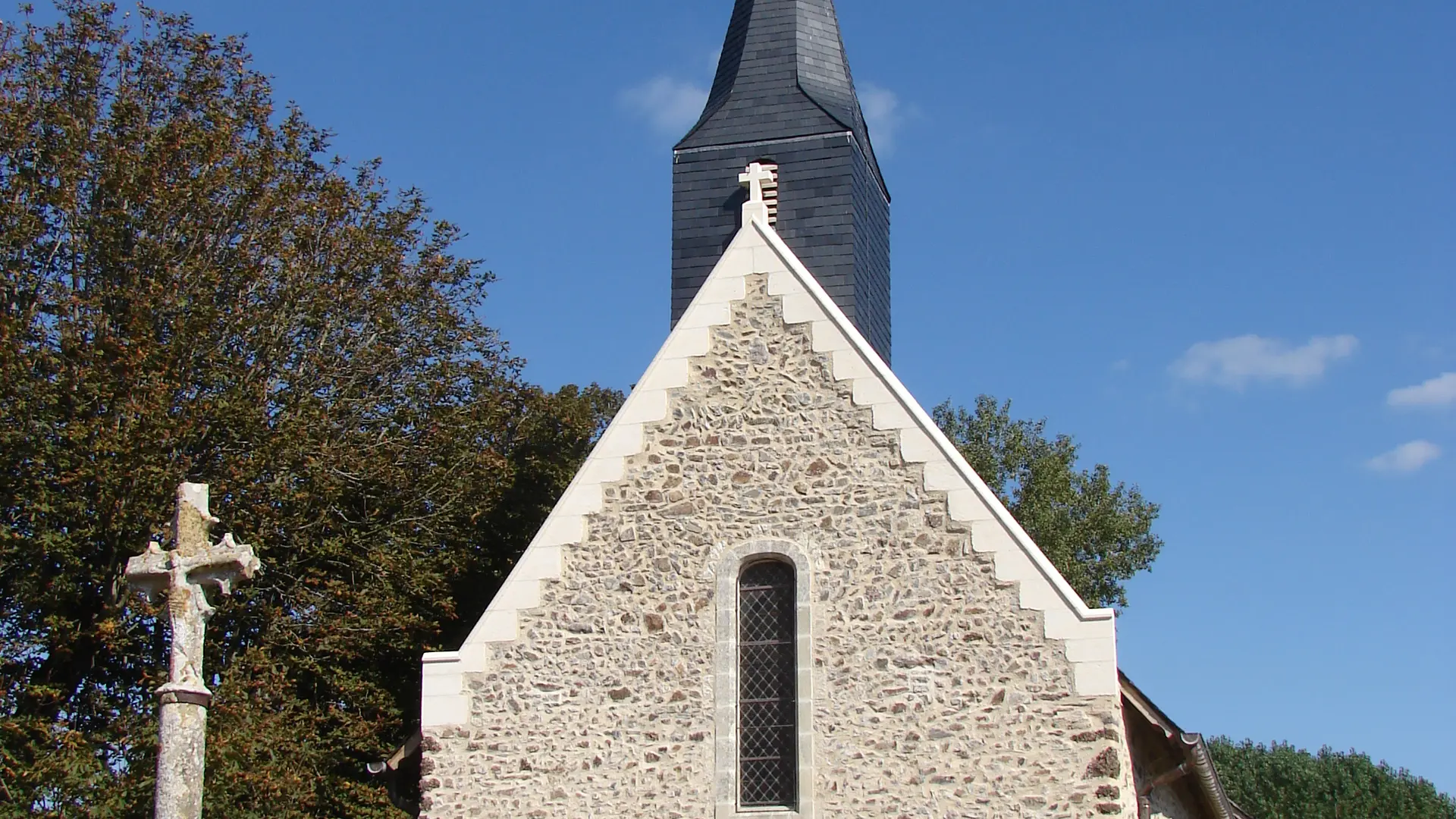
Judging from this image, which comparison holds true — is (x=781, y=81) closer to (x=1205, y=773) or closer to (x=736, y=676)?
(x=736, y=676)

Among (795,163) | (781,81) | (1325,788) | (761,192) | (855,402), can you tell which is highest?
(781,81)

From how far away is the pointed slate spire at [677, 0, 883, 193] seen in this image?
54.2 feet

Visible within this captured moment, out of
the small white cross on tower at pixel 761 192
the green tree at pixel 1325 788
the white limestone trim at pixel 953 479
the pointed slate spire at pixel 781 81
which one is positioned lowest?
the green tree at pixel 1325 788

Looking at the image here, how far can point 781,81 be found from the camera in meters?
16.9

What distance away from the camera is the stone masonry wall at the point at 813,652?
39.0 ft

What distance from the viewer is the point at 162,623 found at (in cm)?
1714

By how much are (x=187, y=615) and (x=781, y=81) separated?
1004cm

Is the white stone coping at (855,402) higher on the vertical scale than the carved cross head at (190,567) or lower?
higher

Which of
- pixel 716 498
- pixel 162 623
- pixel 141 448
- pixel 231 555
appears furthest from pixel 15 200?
pixel 231 555

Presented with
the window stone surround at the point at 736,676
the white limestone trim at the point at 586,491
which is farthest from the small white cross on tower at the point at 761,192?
the window stone surround at the point at 736,676

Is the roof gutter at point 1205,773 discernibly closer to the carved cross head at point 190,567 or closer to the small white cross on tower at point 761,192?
the small white cross on tower at point 761,192

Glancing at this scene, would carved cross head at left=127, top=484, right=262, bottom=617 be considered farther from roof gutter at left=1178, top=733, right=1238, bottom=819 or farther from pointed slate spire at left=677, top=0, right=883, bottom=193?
pointed slate spire at left=677, top=0, right=883, bottom=193

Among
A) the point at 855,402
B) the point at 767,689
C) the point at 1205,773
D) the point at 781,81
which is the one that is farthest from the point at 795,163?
the point at 1205,773

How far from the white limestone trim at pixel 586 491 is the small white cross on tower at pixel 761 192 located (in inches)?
10.1
